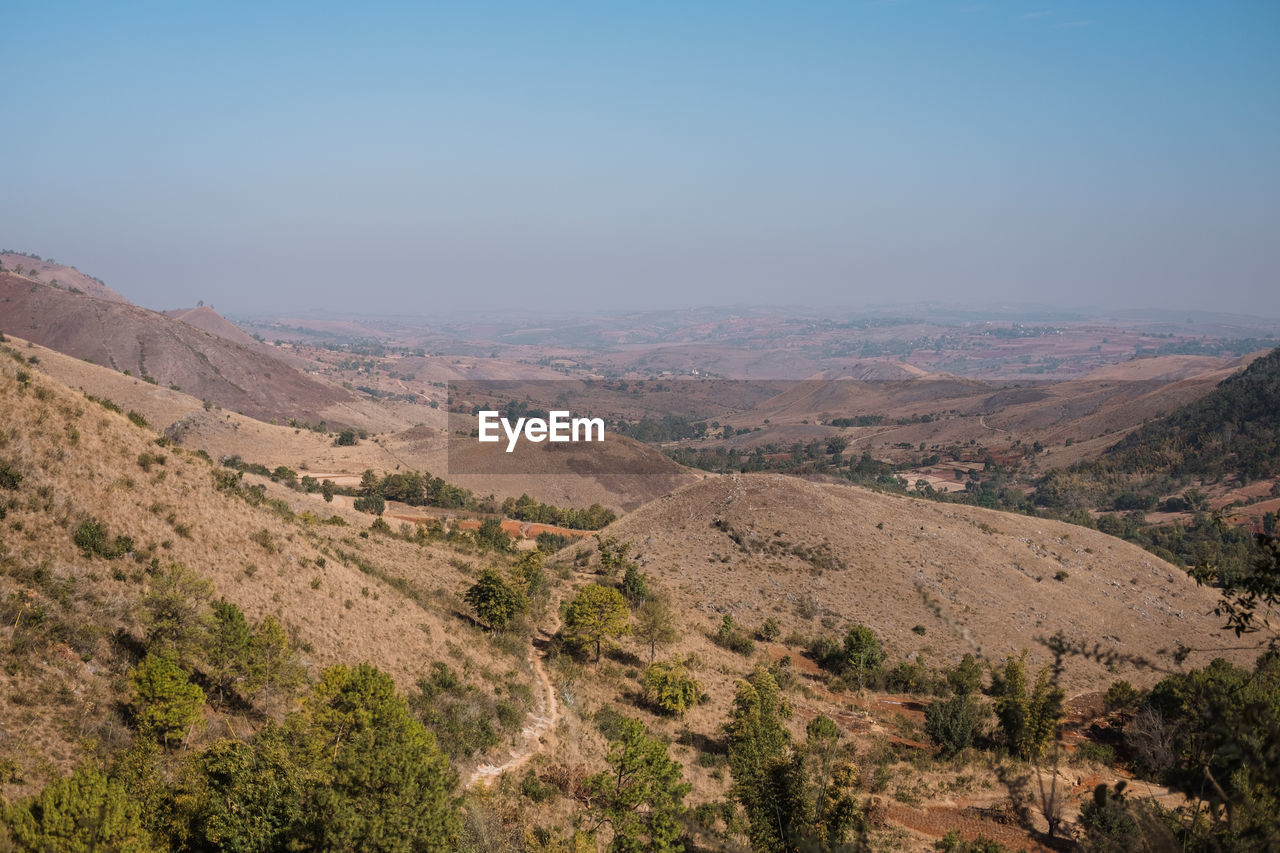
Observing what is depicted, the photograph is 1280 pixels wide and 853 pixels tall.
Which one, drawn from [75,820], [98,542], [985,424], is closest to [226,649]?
[98,542]

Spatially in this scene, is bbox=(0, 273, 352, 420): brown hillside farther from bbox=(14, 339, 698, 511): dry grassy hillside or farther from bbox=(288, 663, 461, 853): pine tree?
bbox=(288, 663, 461, 853): pine tree

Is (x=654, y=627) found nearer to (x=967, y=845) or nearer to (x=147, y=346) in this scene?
(x=967, y=845)

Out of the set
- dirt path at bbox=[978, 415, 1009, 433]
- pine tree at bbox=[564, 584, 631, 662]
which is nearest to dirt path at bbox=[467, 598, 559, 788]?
pine tree at bbox=[564, 584, 631, 662]

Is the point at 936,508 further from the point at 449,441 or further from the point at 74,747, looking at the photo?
the point at 449,441

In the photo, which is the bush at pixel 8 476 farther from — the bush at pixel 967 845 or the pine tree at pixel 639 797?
the bush at pixel 967 845

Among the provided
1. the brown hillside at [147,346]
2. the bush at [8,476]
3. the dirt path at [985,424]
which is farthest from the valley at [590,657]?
the dirt path at [985,424]

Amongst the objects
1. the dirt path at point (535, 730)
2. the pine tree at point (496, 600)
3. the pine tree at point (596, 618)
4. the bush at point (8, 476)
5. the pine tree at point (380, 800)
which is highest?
the bush at point (8, 476)

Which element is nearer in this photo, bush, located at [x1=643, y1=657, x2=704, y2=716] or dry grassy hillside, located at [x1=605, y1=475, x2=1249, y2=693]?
bush, located at [x1=643, y1=657, x2=704, y2=716]
